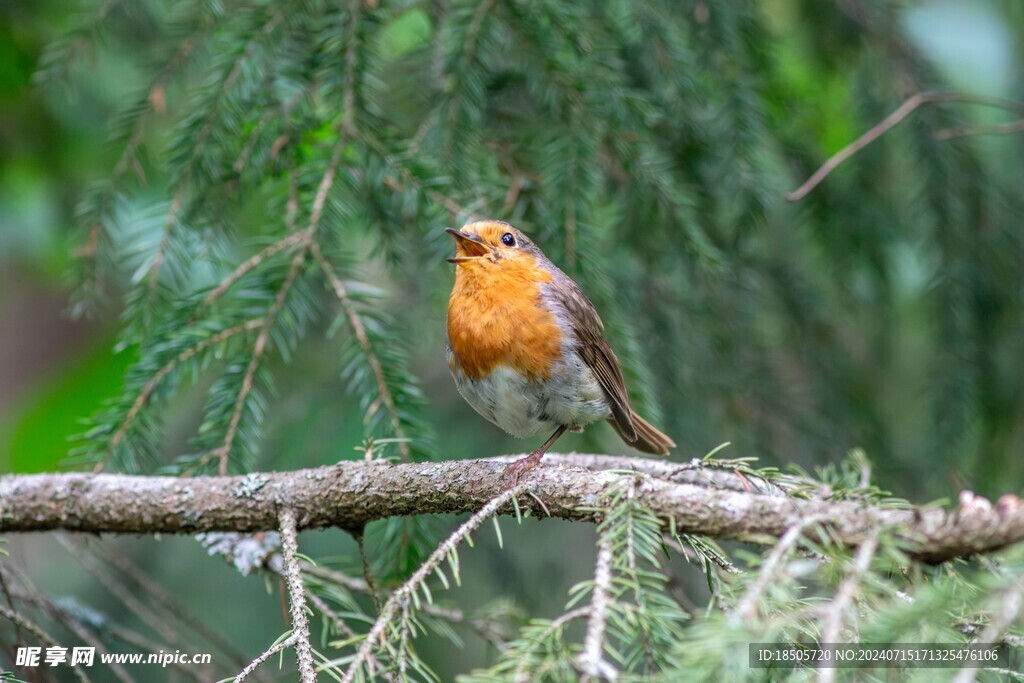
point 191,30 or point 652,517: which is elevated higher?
point 191,30

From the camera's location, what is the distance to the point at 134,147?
3051 millimetres

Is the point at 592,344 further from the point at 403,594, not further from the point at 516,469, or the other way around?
the point at 403,594

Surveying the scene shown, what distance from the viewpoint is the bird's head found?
3.11 meters

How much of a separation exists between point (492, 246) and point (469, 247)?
0.12 m

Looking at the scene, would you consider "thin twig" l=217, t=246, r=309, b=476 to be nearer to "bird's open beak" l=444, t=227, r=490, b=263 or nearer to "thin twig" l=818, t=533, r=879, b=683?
"bird's open beak" l=444, t=227, r=490, b=263

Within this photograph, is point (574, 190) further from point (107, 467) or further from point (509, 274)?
point (107, 467)

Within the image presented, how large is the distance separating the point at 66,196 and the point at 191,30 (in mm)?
1640

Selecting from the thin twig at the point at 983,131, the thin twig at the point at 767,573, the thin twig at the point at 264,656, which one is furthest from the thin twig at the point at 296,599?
the thin twig at the point at 983,131

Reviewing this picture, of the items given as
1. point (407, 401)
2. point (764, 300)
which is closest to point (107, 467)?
point (407, 401)

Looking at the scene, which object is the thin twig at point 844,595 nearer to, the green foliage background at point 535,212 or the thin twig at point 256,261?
the green foliage background at point 535,212

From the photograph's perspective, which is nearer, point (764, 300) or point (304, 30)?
point (304, 30)

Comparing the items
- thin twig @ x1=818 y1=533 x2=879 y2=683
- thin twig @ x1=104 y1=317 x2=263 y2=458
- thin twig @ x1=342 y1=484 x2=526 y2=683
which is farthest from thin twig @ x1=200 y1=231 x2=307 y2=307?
thin twig @ x1=818 y1=533 x2=879 y2=683

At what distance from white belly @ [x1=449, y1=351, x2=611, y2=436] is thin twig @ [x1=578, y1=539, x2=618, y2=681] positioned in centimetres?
148

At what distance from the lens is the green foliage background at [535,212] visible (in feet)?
9.41
